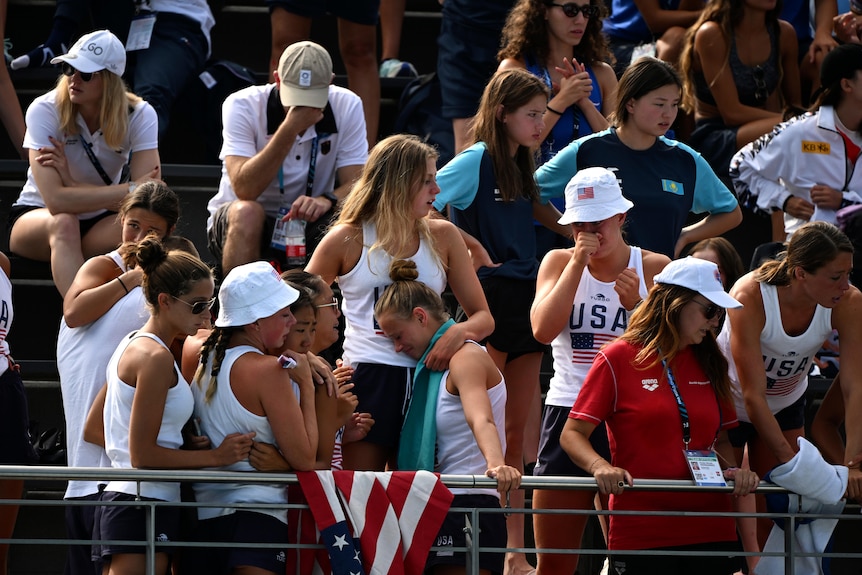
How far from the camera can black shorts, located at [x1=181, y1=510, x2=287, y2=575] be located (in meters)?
4.34

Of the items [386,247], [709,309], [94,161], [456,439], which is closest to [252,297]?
[386,247]

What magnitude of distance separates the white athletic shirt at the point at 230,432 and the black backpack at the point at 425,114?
3109 millimetres

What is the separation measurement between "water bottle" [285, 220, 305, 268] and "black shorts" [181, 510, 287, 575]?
1.88 meters

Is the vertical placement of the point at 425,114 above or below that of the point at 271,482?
above

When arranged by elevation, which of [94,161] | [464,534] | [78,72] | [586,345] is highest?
[78,72]

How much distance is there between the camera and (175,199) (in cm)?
544

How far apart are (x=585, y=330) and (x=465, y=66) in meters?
2.55

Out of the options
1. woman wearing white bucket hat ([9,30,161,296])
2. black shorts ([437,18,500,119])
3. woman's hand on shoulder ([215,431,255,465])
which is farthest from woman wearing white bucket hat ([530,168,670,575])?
woman wearing white bucket hat ([9,30,161,296])

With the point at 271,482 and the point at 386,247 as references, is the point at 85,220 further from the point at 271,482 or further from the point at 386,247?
the point at 271,482

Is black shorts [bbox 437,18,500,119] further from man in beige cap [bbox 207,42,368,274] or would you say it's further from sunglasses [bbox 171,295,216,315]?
sunglasses [bbox 171,295,216,315]

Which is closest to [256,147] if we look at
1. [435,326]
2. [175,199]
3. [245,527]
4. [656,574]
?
[175,199]

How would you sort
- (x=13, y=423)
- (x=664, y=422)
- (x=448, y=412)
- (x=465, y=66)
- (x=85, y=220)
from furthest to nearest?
(x=465, y=66) < (x=85, y=220) < (x=13, y=423) < (x=448, y=412) < (x=664, y=422)

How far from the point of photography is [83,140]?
6402 mm

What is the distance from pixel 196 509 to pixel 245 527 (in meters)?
0.23
